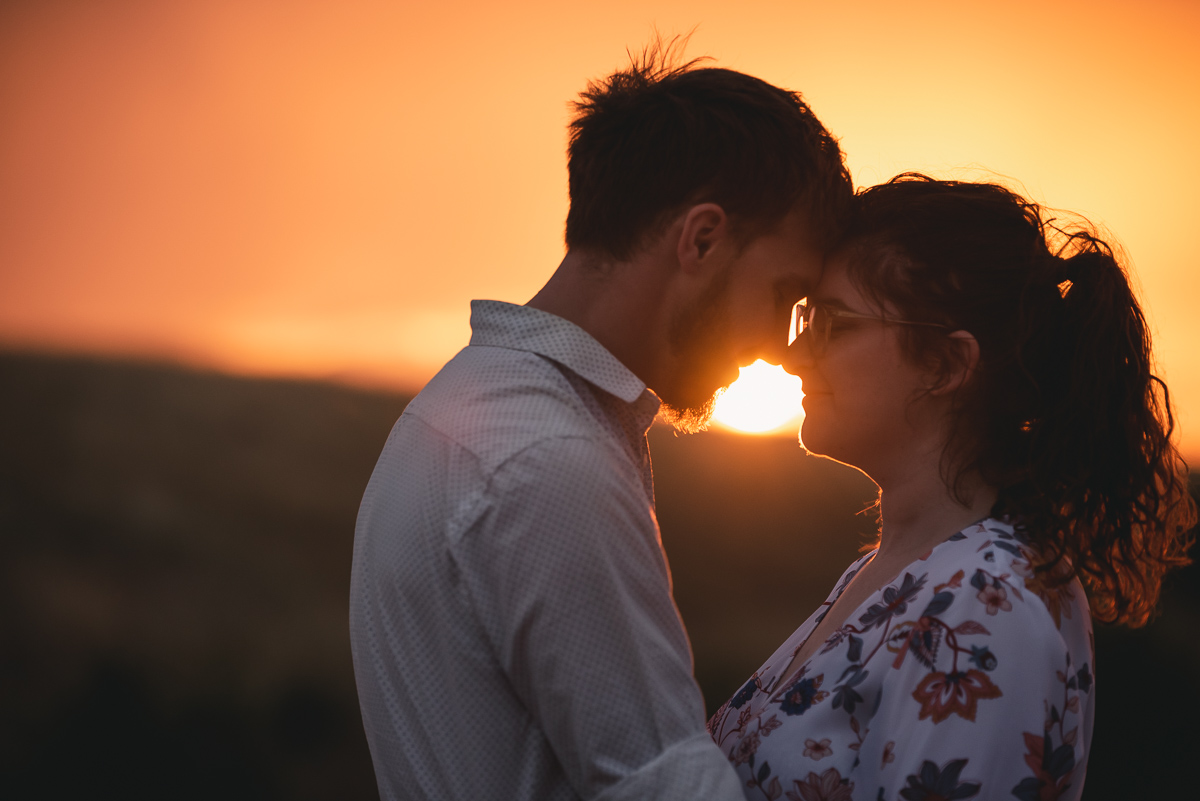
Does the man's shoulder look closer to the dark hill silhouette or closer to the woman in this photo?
the woman

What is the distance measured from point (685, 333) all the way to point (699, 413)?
37cm

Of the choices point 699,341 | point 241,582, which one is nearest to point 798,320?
point 699,341

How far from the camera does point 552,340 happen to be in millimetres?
1487

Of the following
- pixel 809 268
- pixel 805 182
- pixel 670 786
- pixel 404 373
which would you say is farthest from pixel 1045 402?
pixel 404 373

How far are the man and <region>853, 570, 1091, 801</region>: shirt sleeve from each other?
469 millimetres

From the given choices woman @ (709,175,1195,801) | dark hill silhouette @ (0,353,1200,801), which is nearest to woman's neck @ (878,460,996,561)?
woman @ (709,175,1195,801)

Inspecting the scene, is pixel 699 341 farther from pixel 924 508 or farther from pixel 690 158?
pixel 924 508

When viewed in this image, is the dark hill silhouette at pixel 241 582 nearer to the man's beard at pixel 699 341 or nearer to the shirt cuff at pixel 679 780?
the man's beard at pixel 699 341

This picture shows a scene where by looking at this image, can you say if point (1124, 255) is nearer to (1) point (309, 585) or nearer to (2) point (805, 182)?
(2) point (805, 182)

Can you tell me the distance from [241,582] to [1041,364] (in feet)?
26.8

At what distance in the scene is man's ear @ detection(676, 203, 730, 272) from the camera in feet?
5.71

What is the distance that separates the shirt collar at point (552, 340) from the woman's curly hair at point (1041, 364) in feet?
2.67

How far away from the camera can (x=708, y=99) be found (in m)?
1.85

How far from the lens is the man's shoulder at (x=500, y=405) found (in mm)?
1229
